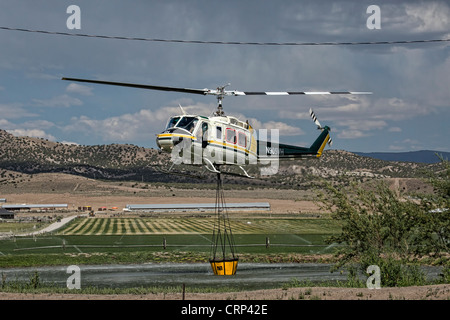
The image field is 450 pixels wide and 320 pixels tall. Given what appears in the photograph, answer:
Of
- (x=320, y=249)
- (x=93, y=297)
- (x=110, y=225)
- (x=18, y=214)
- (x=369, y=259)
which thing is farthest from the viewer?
(x=18, y=214)

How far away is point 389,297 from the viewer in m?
29.0

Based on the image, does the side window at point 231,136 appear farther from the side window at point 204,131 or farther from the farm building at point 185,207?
the farm building at point 185,207

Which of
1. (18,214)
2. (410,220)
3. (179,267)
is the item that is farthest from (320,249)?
(18,214)

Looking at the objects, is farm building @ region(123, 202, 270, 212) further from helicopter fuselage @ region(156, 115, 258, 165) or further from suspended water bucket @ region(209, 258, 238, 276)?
helicopter fuselage @ region(156, 115, 258, 165)

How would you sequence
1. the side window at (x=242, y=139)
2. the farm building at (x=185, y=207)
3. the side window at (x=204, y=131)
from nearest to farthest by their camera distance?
the side window at (x=204, y=131), the side window at (x=242, y=139), the farm building at (x=185, y=207)

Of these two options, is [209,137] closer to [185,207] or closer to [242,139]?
[242,139]

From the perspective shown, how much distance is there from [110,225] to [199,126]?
3608 inches

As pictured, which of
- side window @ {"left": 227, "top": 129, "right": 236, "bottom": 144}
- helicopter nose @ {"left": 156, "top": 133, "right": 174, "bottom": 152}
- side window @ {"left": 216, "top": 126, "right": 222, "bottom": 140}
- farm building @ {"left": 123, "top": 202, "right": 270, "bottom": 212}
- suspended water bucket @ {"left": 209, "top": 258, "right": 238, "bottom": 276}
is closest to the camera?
helicopter nose @ {"left": 156, "top": 133, "right": 174, "bottom": 152}

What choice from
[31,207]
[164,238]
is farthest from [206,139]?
[31,207]

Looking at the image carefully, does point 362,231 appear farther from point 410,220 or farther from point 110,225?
point 110,225

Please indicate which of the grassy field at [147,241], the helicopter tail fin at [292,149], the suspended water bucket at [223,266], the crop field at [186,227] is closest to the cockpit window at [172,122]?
the helicopter tail fin at [292,149]

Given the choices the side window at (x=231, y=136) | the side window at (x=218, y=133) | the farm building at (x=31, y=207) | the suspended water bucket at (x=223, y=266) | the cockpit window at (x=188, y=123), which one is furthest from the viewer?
the farm building at (x=31, y=207)

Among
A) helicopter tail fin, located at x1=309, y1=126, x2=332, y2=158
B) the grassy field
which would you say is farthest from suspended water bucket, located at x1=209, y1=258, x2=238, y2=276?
helicopter tail fin, located at x1=309, y1=126, x2=332, y2=158
